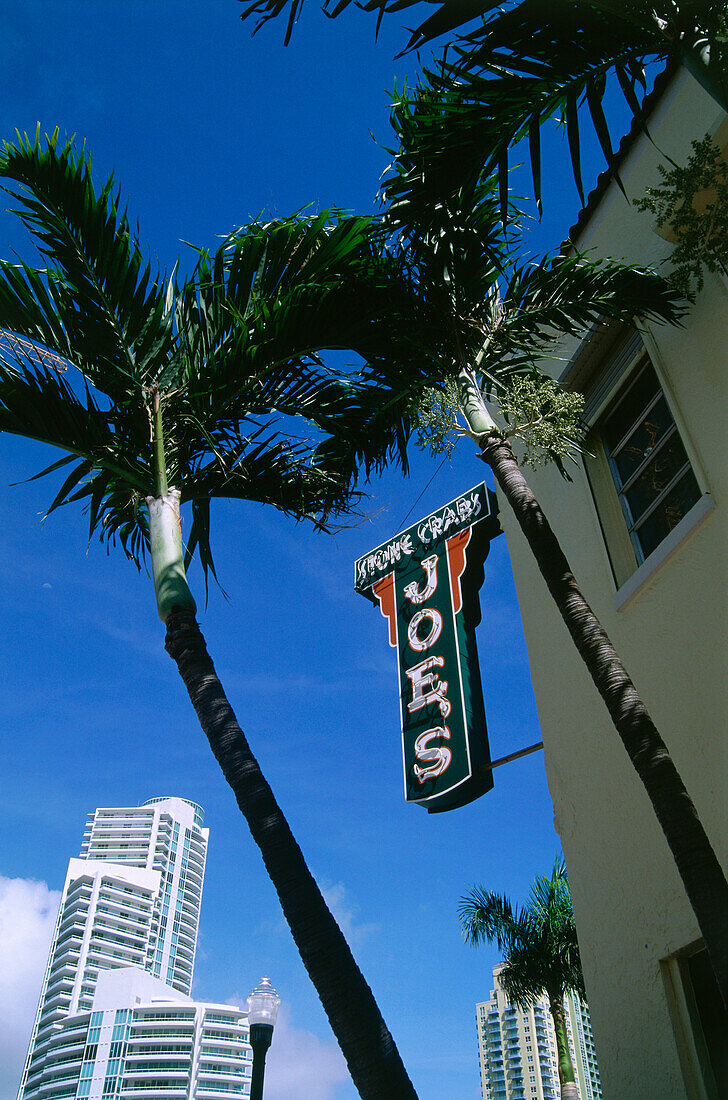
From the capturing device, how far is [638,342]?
695 centimetres

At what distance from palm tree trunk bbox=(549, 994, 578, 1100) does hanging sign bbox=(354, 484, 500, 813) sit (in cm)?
980

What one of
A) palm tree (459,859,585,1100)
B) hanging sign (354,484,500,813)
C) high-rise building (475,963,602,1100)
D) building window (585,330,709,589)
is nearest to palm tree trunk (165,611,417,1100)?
building window (585,330,709,589)

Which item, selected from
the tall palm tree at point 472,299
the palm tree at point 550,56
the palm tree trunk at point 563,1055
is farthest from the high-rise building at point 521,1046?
the palm tree at point 550,56

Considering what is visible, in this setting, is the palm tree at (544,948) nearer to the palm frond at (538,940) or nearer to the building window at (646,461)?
the palm frond at (538,940)

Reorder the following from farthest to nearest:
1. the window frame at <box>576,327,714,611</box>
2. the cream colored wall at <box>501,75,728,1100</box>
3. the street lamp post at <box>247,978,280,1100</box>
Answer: the street lamp post at <box>247,978,280,1100</box> < the window frame at <box>576,327,714,611</box> < the cream colored wall at <box>501,75,728,1100</box>

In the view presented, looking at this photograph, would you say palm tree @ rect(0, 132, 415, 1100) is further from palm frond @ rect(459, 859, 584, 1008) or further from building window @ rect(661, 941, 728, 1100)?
palm frond @ rect(459, 859, 584, 1008)

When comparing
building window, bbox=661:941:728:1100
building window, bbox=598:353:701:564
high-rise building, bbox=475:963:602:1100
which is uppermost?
high-rise building, bbox=475:963:602:1100

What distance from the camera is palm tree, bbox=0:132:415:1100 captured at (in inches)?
211

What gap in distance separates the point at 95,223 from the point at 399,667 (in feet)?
22.6

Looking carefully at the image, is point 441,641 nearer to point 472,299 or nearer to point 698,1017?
point 472,299

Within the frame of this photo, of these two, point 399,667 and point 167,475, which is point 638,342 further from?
point 399,667

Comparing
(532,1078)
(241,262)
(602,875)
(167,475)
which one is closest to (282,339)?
(241,262)

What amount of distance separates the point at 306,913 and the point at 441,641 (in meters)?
6.66

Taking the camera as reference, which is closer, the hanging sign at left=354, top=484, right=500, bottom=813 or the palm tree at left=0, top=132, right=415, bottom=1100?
the palm tree at left=0, top=132, right=415, bottom=1100
